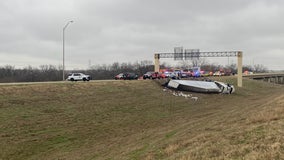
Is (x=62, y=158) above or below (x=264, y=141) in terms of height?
below

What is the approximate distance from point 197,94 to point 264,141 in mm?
42483

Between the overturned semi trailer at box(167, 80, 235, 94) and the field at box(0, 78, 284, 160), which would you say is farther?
the overturned semi trailer at box(167, 80, 235, 94)

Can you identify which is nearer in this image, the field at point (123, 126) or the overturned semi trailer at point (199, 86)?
the field at point (123, 126)

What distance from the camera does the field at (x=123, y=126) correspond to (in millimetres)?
11172

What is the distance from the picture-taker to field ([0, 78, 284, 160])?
11.2 metres

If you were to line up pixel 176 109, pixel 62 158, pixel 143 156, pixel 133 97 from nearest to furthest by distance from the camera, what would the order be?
pixel 143 156 → pixel 62 158 → pixel 176 109 → pixel 133 97

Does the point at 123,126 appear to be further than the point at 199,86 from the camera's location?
No

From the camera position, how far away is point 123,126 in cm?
2644

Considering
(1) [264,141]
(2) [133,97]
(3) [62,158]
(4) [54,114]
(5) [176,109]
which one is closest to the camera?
(1) [264,141]

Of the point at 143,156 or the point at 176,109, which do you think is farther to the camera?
the point at 176,109

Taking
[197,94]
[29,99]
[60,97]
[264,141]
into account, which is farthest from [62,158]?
[197,94]

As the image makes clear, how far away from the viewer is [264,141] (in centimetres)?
1015

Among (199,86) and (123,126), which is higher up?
(199,86)

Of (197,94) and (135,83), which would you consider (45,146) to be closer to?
(135,83)
